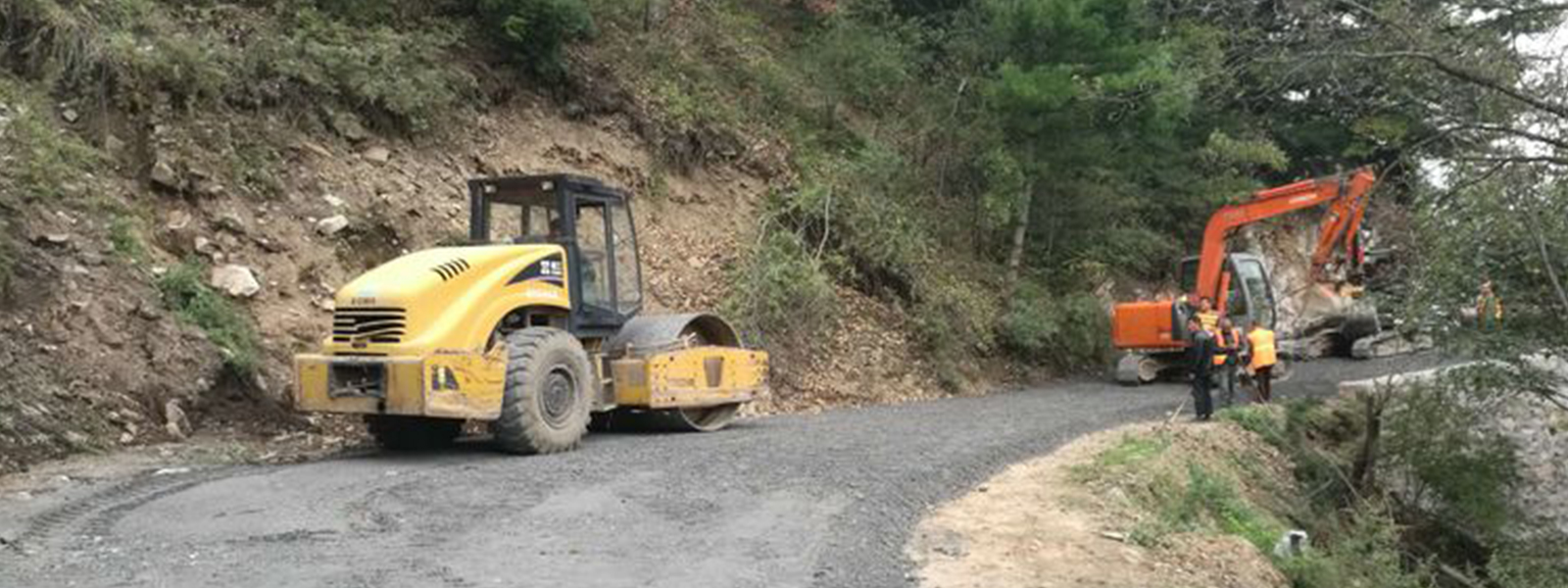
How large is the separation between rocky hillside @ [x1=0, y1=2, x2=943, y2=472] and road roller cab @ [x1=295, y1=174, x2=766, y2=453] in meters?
1.73

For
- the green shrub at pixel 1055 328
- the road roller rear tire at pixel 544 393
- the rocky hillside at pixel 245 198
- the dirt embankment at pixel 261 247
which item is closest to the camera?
the road roller rear tire at pixel 544 393

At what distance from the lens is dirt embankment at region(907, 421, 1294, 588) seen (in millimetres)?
6484

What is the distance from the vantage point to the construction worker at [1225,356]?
1403 centimetres

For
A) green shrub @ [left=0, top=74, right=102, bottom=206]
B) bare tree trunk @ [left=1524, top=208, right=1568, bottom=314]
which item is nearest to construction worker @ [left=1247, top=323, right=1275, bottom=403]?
bare tree trunk @ [left=1524, top=208, right=1568, bottom=314]

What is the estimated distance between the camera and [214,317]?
11195 mm

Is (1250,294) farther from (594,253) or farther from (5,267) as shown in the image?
(5,267)

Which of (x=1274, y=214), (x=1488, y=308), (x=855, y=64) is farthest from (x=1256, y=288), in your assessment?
(x=855, y=64)

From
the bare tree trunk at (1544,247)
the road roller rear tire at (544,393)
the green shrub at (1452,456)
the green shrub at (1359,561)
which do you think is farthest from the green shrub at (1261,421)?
the road roller rear tire at (544,393)

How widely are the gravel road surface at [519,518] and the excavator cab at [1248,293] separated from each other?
872 cm

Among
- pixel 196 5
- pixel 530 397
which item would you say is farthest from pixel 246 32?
pixel 530 397

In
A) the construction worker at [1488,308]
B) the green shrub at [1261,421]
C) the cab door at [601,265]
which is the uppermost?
the cab door at [601,265]

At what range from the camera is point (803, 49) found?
22.0 metres

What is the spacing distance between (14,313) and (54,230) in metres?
1.11

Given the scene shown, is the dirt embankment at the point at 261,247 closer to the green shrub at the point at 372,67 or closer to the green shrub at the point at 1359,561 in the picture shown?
the green shrub at the point at 372,67
